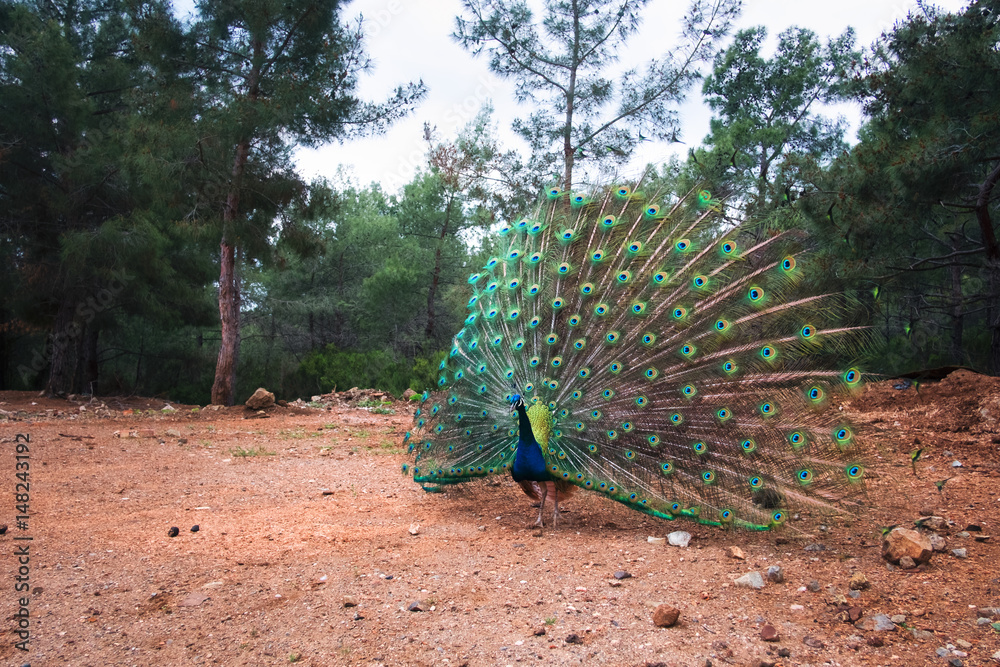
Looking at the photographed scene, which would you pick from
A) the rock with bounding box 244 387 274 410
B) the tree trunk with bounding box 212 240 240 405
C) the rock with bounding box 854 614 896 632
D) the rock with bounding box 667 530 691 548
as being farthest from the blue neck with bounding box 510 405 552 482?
the tree trunk with bounding box 212 240 240 405

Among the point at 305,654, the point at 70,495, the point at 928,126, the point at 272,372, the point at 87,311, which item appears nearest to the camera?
the point at 305,654

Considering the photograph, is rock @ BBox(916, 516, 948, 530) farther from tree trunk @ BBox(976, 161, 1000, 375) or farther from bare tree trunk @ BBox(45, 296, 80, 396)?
bare tree trunk @ BBox(45, 296, 80, 396)

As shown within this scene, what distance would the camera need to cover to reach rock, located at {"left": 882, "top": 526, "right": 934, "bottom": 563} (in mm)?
3969

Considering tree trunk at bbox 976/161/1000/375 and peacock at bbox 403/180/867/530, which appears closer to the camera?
peacock at bbox 403/180/867/530

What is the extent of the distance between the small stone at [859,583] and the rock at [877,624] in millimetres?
338

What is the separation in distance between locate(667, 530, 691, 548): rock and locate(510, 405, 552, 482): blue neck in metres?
0.96

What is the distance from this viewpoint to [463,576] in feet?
13.8

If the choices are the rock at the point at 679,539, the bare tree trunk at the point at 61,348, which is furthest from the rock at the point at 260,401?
the rock at the point at 679,539

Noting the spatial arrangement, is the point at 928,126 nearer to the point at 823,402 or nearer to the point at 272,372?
the point at 823,402

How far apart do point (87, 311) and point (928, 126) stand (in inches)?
668

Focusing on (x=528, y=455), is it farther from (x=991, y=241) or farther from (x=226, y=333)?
(x=226, y=333)

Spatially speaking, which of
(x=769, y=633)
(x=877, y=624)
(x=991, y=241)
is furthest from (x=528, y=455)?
(x=991, y=241)

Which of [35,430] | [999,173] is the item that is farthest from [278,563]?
[999,173]

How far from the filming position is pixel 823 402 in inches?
177
